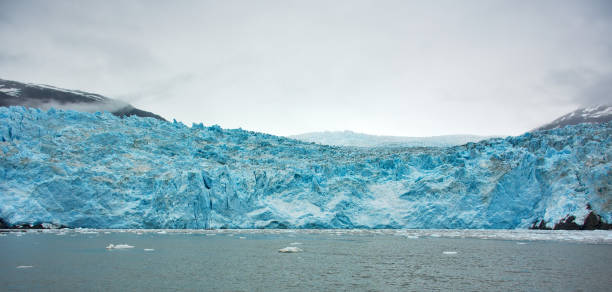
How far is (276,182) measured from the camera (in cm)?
2898

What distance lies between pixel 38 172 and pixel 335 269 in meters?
21.8

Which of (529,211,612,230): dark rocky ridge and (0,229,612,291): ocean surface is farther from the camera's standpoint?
(529,211,612,230): dark rocky ridge

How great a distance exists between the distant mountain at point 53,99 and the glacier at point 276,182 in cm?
2664

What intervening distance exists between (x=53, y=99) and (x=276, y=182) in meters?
48.5

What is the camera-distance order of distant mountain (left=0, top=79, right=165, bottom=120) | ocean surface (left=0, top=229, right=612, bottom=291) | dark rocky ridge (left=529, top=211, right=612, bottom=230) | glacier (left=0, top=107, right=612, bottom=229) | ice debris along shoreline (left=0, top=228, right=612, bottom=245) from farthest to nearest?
distant mountain (left=0, top=79, right=165, bottom=120), glacier (left=0, top=107, right=612, bottom=229), dark rocky ridge (left=529, top=211, right=612, bottom=230), ice debris along shoreline (left=0, top=228, right=612, bottom=245), ocean surface (left=0, top=229, right=612, bottom=291)

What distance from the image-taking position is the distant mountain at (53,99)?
182 feet

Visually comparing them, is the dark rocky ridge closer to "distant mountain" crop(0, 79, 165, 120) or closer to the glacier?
the glacier

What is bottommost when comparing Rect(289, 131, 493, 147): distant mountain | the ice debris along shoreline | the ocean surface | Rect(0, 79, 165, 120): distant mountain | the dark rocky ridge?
the ice debris along shoreline

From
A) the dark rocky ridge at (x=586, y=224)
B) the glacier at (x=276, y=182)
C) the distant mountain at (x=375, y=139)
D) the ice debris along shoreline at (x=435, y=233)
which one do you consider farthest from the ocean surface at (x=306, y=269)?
the distant mountain at (x=375, y=139)

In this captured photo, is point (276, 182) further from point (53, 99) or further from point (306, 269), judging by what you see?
point (53, 99)

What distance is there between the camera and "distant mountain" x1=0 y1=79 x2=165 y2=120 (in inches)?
2189

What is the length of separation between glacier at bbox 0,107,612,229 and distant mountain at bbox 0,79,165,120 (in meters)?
26.6

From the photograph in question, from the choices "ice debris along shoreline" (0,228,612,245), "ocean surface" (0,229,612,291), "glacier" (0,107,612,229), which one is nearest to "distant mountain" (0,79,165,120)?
"glacier" (0,107,612,229)

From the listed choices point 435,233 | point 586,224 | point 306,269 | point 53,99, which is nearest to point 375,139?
point 435,233
